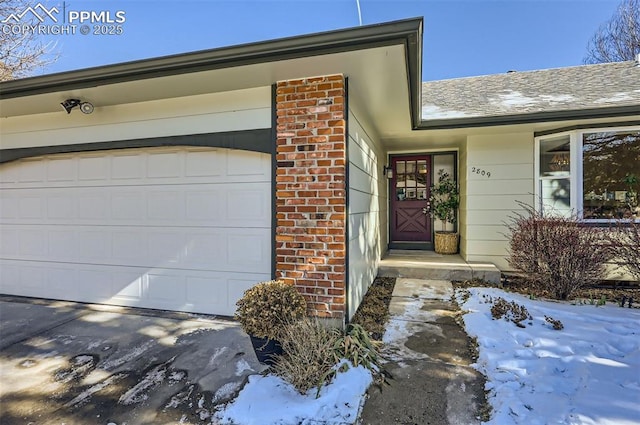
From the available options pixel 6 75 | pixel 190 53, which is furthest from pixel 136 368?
pixel 6 75

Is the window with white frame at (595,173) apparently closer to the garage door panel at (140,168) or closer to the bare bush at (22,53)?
the garage door panel at (140,168)

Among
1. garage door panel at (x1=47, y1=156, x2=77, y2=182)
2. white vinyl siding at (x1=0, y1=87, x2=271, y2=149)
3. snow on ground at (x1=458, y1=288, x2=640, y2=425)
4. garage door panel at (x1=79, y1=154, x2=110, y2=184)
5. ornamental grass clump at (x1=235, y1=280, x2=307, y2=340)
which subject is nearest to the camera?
snow on ground at (x1=458, y1=288, x2=640, y2=425)

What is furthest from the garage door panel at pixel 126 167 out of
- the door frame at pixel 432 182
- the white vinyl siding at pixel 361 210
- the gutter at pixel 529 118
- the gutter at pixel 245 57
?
the door frame at pixel 432 182

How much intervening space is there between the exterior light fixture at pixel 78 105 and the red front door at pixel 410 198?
597 cm

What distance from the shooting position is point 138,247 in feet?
14.4

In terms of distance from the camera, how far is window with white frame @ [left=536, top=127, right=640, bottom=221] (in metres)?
5.23

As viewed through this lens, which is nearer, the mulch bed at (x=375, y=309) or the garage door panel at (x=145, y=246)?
the mulch bed at (x=375, y=309)

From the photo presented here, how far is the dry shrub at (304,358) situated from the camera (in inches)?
95.4

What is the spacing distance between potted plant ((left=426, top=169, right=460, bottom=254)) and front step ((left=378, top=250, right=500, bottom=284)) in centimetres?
90

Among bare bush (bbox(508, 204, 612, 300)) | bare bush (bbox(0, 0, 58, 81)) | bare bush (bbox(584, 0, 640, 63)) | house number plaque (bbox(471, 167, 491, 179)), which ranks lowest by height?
bare bush (bbox(508, 204, 612, 300))

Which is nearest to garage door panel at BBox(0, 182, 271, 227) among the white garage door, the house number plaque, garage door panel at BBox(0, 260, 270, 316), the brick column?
the white garage door

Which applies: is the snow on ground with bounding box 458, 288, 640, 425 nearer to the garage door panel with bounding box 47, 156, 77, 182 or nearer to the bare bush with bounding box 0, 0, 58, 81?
the garage door panel with bounding box 47, 156, 77, 182

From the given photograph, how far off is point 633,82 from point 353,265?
6651 millimetres

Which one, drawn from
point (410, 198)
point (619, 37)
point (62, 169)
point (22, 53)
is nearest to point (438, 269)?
point (410, 198)
